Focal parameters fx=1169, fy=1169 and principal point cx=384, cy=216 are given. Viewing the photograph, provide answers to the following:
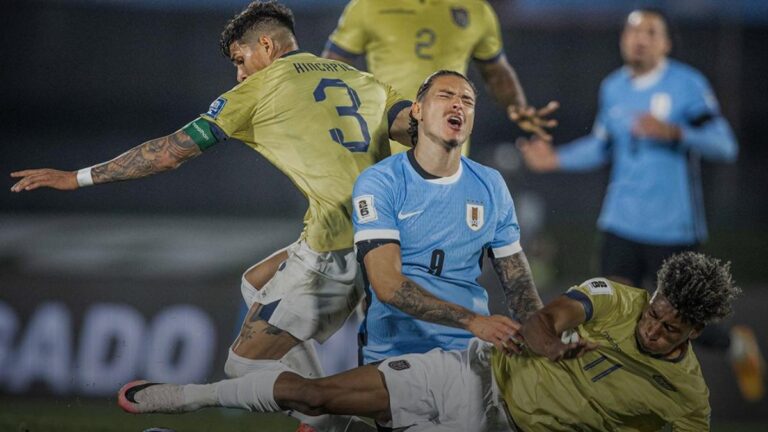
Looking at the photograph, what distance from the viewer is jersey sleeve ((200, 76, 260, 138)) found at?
5.25 meters

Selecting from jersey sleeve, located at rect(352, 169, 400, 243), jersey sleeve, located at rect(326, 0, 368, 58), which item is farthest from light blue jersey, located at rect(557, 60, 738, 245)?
jersey sleeve, located at rect(352, 169, 400, 243)

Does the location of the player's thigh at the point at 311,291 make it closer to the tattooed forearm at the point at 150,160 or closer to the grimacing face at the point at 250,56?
the tattooed forearm at the point at 150,160

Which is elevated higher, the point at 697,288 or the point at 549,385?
the point at 697,288

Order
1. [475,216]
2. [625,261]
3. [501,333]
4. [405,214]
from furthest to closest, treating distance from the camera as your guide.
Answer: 1. [625,261]
2. [475,216]
3. [405,214]
4. [501,333]

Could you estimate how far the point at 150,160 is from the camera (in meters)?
5.23

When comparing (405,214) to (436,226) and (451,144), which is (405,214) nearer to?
(436,226)

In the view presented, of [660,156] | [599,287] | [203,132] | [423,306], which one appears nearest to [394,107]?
[203,132]

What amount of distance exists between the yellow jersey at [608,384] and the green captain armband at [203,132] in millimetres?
1624

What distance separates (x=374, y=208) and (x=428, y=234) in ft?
0.93

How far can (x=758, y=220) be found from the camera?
1008 cm

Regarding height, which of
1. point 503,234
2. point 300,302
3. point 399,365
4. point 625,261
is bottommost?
point 399,365

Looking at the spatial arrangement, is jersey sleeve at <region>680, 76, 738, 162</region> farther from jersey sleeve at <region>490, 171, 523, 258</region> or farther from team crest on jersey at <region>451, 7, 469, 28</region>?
jersey sleeve at <region>490, 171, 523, 258</region>

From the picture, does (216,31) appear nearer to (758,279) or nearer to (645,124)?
(645,124)

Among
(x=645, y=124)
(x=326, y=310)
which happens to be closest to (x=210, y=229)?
(x=645, y=124)
